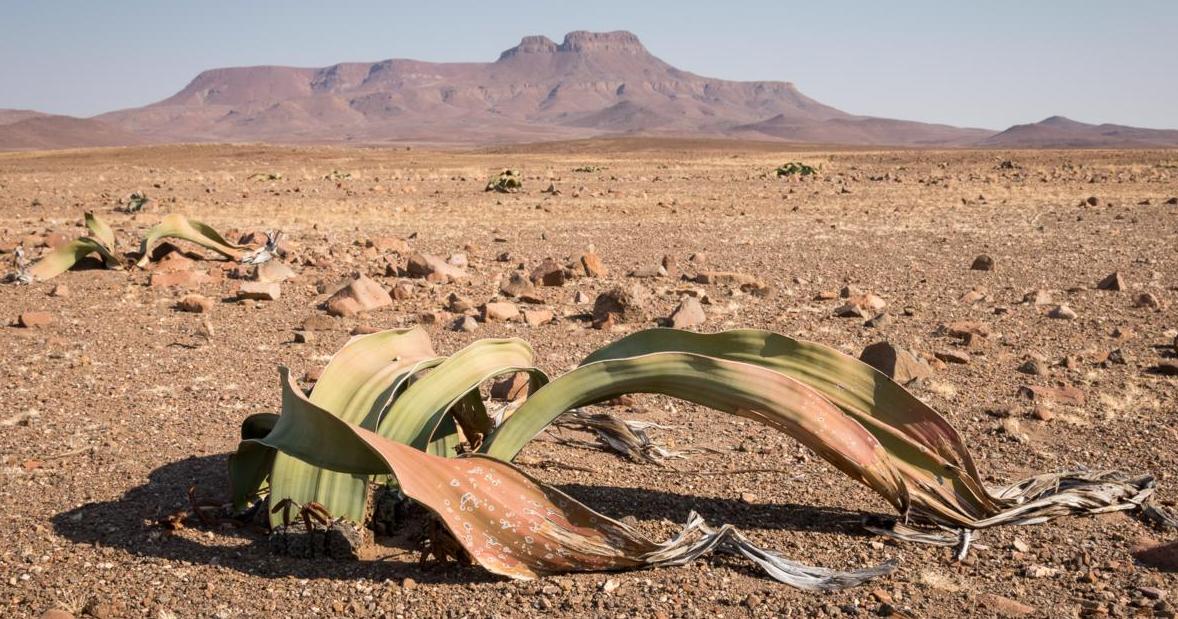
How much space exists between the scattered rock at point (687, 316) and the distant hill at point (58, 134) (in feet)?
319

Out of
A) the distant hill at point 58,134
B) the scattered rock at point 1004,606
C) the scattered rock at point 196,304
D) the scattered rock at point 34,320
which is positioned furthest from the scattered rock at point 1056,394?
the distant hill at point 58,134

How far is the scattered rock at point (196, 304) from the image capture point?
6.40 m

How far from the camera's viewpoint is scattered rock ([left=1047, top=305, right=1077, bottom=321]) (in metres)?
6.25

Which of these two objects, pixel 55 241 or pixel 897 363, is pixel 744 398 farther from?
pixel 55 241

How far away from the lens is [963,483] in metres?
2.92

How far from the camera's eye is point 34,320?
19.4ft

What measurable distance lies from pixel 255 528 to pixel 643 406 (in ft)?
6.47

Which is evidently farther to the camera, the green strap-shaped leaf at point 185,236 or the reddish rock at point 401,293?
the green strap-shaped leaf at point 185,236

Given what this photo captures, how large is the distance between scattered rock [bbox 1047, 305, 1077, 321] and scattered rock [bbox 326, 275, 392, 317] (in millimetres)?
4374

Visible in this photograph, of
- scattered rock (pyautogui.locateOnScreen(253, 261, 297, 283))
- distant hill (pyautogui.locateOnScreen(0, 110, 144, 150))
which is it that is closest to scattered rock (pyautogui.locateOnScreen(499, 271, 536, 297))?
scattered rock (pyautogui.locateOnScreen(253, 261, 297, 283))

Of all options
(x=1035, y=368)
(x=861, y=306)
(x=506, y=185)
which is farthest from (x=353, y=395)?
(x=506, y=185)

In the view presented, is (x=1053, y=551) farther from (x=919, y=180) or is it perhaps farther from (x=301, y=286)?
(x=919, y=180)

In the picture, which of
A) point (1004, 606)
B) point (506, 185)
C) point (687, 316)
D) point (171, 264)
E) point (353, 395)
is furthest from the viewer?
point (506, 185)

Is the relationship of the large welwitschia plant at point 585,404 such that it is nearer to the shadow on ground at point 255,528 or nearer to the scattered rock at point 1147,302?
the shadow on ground at point 255,528
